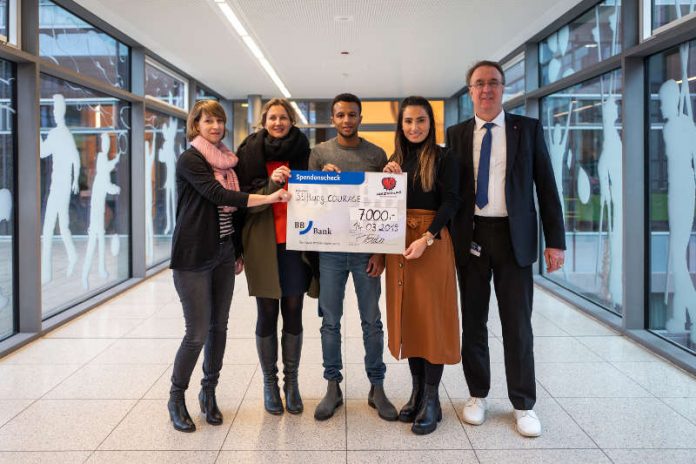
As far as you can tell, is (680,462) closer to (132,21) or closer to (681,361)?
(681,361)

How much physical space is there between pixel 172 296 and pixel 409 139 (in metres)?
3.96

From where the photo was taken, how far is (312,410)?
2721mm

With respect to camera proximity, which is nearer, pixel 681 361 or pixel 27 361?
pixel 681 361

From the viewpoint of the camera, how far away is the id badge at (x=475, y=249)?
2.51m

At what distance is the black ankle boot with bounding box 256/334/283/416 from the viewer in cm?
265

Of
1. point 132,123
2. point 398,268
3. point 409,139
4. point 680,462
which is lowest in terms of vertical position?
point 680,462

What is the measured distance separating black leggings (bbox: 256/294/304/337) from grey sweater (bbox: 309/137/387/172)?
660 mm

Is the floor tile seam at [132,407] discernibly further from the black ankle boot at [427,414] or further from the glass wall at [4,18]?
the glass wall at [4,18]

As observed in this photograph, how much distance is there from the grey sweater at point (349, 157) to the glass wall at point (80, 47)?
3013 mm

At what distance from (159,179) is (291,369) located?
17.5 ft

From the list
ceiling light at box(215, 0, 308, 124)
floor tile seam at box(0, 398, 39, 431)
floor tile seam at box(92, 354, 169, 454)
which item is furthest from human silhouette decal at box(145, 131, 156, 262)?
floor tile seam at box(0, 398, 39, 431)

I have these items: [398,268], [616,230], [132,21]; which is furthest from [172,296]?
[616,230]

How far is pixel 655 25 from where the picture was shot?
3.78m

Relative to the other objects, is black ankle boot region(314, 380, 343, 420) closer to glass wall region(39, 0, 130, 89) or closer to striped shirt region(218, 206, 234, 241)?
striped shirt region(218, 206, 234, 241)
